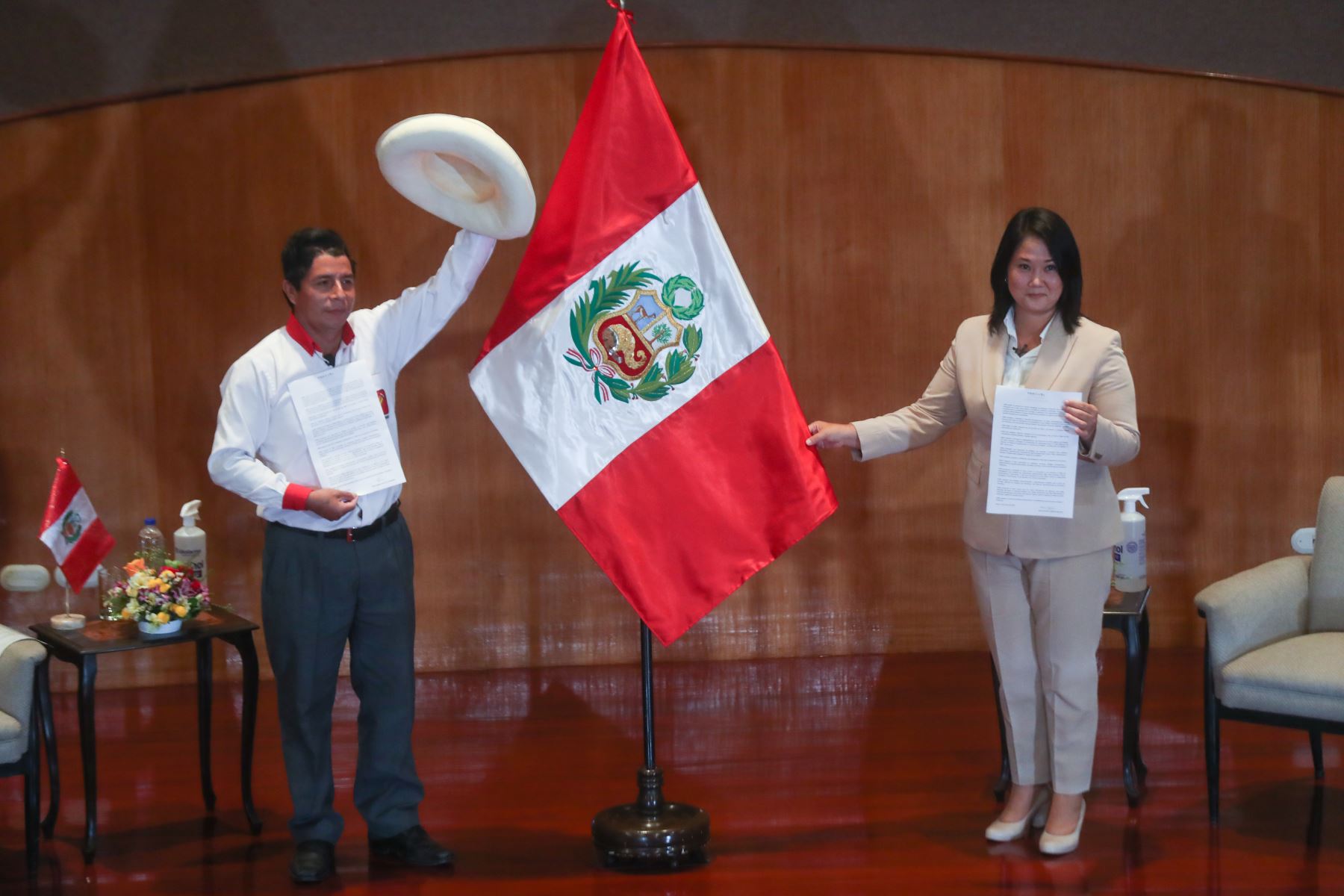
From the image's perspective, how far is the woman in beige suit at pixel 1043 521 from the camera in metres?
2.91

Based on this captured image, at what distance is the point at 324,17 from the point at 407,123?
79.0 inches

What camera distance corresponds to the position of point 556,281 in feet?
9.65

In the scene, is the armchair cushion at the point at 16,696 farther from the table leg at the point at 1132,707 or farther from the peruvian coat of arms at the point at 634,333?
the table leg at the point at 1132,707

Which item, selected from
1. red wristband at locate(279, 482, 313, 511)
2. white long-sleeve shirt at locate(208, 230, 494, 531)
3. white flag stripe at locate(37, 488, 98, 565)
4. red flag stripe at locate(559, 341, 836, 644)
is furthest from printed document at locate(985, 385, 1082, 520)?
white flag stripe at locate(37, 488, 98, 565)

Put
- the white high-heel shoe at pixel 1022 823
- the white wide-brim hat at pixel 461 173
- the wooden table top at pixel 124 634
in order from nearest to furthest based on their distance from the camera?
the white wide-brim hat at pixel 461 173 < the white high-heel shoe at pixel 1022 823 < the wooden table top at pixel 124 634

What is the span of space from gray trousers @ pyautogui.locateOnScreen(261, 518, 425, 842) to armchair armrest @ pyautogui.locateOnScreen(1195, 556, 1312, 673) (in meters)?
1.95

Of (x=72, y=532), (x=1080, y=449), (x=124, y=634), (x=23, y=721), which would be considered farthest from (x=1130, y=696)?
(x=72, y=532)

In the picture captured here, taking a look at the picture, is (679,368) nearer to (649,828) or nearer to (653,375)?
(653,375)

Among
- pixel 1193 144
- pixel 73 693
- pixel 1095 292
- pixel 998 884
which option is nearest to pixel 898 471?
pixel 1095 292

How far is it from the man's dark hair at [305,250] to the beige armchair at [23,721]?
1.09 meters

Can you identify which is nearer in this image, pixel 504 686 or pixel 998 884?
pixel 998 884

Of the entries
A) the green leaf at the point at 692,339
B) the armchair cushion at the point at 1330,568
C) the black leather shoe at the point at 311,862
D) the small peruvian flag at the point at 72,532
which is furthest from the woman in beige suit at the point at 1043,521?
the small peruvian flag at the point at 72,532

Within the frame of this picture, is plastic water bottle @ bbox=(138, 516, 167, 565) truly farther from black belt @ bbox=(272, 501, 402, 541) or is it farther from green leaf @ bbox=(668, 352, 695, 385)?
green leaf @ bbox=(668, 352, 695, 385)

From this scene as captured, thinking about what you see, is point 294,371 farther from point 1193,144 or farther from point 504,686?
point 1193,144
